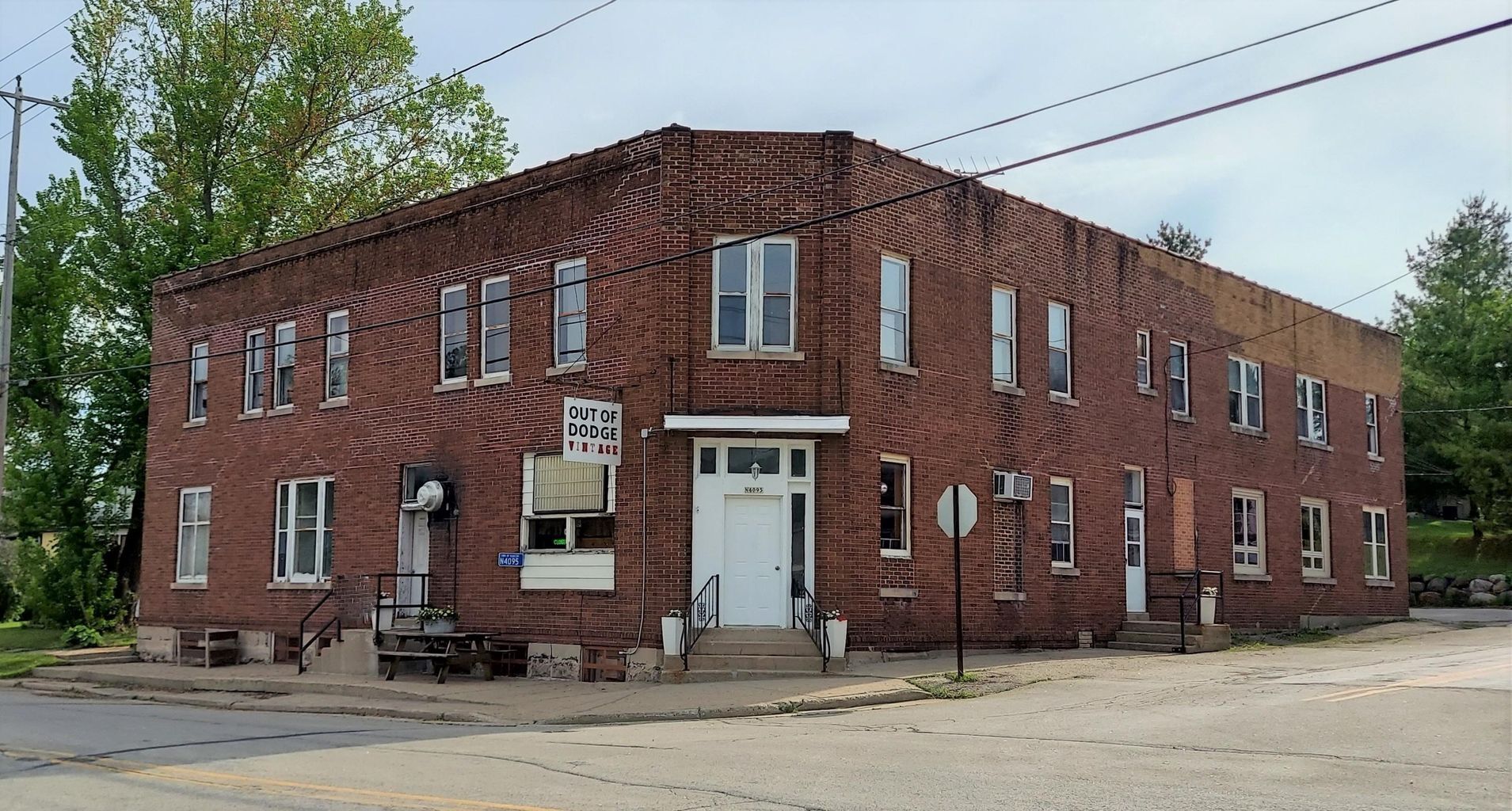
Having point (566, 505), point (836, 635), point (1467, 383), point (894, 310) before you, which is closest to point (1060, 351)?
point (894, 310)

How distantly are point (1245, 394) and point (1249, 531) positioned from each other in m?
2.93

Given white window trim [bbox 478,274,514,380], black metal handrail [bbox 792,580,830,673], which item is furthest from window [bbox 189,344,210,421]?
black metal handrail [bbox 792,580,830,673]

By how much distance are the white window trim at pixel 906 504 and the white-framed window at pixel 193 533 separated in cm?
1490

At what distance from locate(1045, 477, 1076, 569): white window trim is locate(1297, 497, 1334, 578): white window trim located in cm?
895

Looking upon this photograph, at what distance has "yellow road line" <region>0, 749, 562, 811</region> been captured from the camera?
929 cm

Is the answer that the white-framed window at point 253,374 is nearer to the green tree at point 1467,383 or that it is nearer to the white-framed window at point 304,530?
the white-framed window at point 304,530

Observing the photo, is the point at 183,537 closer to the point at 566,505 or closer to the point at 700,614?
the point at 566,505

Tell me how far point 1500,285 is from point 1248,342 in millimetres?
38095

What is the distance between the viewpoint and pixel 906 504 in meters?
20.3

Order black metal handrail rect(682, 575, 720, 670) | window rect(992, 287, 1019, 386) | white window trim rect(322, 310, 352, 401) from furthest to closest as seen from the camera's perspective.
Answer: white window trim rect(322, 310, 352, 401), window rect(992, 287, 1019, 386), black metal handrail rect(682, 575, 720, 670)

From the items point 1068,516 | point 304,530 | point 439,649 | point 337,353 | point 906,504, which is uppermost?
point 337,353

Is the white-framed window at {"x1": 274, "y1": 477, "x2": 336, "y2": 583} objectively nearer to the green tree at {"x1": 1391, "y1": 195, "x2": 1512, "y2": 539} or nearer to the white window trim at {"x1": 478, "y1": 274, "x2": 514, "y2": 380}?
the white window trim at {"x1": 478, "y1": 274, "x2": 514, "y2": 380}

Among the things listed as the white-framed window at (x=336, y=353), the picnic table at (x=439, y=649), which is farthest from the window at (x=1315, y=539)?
the white-framed window at (x=336, y=353)

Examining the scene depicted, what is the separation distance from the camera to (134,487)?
32750 millimetres
